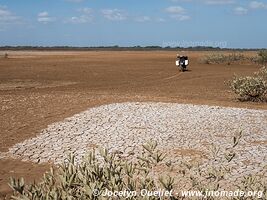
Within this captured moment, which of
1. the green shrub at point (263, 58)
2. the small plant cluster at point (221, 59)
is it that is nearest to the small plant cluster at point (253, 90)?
the green shrub at point (263, 58)

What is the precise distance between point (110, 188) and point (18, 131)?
26.3 feet

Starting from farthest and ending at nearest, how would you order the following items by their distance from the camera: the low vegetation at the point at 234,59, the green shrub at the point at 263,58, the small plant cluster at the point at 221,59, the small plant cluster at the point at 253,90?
the small plant cluster at the point at 221,59, the low vegetation at the point at 234,59, the green shrub at the point at 263,58, the small plant cluster at the point at 253,90

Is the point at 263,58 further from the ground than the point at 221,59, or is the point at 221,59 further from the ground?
the point at 263,58

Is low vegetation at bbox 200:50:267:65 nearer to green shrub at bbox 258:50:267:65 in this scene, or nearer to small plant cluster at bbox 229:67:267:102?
green shrub at bbox 258:50:267:65

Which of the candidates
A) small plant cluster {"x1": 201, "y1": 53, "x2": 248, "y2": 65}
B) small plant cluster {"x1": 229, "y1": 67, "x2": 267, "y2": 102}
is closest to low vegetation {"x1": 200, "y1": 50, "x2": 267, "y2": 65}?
small plant cluster {"x1": 201, "y1": 53, "x2": 248, "y2": 65}

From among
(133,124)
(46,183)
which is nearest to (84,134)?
(133,124)

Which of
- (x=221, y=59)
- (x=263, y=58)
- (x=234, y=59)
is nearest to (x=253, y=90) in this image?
(x=263, y=58)

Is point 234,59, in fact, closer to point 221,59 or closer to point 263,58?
point 221,59

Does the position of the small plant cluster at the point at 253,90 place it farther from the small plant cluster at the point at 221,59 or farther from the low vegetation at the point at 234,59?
the small plant cluster at the point at 221,59

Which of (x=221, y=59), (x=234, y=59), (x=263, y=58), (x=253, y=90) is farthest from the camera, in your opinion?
(x=234, y=59)

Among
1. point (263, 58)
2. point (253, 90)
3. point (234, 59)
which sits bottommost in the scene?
point (253, 90)

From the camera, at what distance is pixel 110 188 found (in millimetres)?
3375

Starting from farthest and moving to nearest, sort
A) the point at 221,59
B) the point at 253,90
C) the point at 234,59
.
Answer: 1. the point at 234,59
2. the point at 221,59
3. the point at 253,90

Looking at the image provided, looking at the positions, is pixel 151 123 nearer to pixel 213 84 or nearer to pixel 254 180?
pixel 254 180
